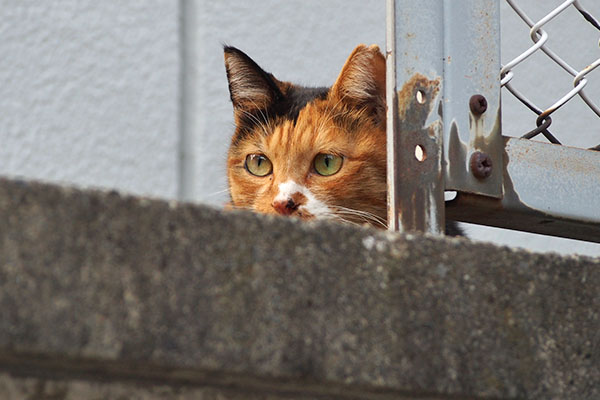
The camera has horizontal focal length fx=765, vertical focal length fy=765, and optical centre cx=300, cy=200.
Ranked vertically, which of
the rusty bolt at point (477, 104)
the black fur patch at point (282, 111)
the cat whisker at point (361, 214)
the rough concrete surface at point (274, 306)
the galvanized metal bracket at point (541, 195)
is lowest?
the rough concrete surface at point (274, 306)

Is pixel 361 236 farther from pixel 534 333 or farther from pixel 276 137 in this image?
pixel 276 137

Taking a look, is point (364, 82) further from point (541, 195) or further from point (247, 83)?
point (541, 195)

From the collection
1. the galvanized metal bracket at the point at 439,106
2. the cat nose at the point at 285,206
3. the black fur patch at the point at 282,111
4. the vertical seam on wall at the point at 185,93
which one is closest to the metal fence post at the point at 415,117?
the galvanized metal bracket at the point at 439,106

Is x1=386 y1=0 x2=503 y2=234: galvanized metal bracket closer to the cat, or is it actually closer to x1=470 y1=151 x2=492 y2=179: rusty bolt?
x1=470 y1=151 x2=492 y2=179: rusty bolt

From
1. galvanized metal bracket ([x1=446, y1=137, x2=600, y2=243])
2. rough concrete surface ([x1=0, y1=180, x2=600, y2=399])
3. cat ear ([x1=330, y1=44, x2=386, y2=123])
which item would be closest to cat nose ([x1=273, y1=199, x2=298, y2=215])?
cat ear ([x1=330, y1=44, x2=386, y2=123])

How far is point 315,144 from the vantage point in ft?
4.33

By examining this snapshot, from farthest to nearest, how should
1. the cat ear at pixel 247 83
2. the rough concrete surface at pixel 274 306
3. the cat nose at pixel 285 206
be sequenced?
the cat ear at pixel 247 83
the cat nose at pixel 285 206
the rough concrete surface at pixel 274 306

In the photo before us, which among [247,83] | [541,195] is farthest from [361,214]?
[541,195]

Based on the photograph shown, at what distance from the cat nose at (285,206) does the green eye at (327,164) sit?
0.11 metres

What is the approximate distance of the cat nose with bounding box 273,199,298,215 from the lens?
121cm

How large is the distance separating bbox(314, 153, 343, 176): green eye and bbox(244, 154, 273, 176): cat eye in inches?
4.5

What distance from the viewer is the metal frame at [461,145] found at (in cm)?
66

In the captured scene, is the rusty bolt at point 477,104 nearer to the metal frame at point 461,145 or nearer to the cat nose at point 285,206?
the metal frame at point 461,145

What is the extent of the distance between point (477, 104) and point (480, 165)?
6 centimetres
